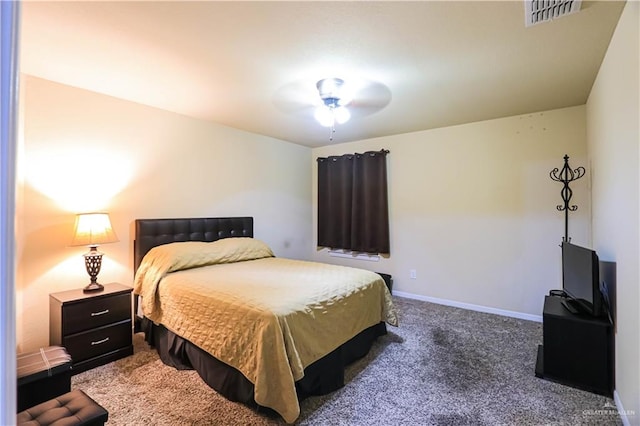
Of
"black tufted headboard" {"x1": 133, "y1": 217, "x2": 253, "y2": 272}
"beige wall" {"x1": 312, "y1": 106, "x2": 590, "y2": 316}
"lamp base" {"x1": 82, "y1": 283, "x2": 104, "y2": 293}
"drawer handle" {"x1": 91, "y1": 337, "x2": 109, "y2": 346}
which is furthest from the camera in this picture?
"beige wall" {"x1": 312, "y1": 106, "x2": 590, "y2": 316}

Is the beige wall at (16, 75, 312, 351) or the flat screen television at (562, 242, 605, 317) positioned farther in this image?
the beige wall at (16, 75, 312, 351)

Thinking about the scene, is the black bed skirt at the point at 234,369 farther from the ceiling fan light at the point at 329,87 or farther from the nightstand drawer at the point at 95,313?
the ceiling fan light at the point at 329,87

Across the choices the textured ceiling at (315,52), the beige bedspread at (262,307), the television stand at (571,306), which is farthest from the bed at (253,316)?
the textured ceiling at (315,52)

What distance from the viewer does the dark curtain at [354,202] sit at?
15.1 ft

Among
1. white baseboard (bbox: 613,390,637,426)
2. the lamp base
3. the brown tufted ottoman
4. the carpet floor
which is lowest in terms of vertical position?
A: the carpet floor

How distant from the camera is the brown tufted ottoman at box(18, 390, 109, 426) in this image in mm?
1375

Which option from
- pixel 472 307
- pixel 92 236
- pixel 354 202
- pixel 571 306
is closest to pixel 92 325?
pixel 92 236

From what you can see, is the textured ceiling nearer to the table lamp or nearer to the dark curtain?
the table lamp

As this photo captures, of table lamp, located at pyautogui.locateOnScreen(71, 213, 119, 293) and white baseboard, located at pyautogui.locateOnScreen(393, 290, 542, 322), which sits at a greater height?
table lamp, located at pyautogui.locateOnScreen(71, 213, 119, 293)

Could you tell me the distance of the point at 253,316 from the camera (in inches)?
77.0

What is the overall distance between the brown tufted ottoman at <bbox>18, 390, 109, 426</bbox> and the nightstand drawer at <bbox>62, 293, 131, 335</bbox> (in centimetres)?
107

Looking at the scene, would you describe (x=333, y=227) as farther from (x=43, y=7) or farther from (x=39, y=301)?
(x=43, y=7)

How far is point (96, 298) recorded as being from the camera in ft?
8.30

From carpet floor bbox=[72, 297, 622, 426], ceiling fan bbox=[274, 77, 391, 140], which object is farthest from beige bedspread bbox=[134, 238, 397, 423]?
ceiling fan bbox=[274, 77, 391, 140]
